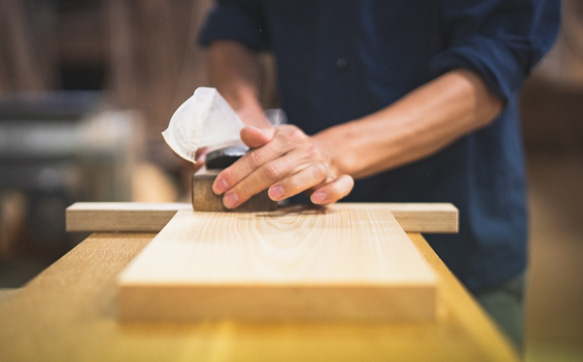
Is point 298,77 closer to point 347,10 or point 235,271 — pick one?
point 347,10

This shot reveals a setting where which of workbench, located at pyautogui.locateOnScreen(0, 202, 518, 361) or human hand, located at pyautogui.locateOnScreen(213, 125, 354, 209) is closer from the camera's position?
workbench, located at pyautogui.locateOnScreen(0, 202, 518, 361)

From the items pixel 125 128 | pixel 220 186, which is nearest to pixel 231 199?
pixel 220 186

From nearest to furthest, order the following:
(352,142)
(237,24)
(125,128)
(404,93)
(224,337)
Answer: (224,337) < (352,142) < (404,93) < (237,24) < (125,128)

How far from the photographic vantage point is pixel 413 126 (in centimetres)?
105

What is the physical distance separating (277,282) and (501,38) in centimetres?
82

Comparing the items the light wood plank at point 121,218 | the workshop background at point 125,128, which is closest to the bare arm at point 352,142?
the light wood plank at point 121,218

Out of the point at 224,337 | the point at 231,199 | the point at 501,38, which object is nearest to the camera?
the point at 224,337

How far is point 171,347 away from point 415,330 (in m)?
0.20

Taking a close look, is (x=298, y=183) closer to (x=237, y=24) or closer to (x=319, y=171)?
(x=319, y=171)

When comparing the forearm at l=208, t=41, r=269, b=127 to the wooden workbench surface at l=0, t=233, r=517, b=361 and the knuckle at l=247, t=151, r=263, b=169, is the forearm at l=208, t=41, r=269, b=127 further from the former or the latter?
the wooden workbench surface at l=0, t=233, r=517, b=361

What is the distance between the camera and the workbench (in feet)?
1.42

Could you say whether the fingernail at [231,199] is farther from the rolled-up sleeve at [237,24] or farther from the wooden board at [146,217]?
the rolled-up sleeve at [237,24]

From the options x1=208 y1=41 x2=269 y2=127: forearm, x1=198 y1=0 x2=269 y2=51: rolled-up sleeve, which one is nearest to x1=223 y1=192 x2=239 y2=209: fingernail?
x1=208 y1=41 x2=269 y2=127: forearm

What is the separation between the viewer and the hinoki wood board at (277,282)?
0.49m
